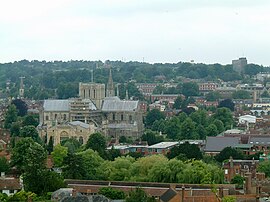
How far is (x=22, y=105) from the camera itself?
391 ft

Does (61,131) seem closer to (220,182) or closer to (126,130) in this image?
(126,130)

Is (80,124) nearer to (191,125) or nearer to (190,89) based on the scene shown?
(191,125)

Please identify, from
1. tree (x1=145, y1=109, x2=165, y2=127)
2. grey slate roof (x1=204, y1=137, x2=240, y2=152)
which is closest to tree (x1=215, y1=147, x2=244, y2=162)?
grey slate roof (x1=204, y1=137, x2=240, y2=152)

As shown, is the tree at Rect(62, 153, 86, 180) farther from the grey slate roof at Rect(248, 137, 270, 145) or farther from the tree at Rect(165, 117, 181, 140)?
the tree at Rect(165, 117, 181, 140)

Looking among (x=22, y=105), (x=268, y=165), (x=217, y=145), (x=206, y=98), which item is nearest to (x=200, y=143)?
(x=217, y=145)

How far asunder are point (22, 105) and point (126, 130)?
30.1 meters

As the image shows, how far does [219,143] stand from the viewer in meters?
73.1

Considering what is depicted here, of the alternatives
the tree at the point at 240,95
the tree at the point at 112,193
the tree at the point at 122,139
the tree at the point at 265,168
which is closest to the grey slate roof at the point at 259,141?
the tree at the point at 122,139

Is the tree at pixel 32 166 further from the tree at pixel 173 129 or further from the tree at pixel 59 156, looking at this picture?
the tree at pixel 173 129

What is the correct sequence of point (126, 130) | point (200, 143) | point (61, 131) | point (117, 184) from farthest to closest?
point (126, 130)
point (61, 131)
point (200, 143)
point (117, 184)

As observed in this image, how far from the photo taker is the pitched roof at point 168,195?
137ft

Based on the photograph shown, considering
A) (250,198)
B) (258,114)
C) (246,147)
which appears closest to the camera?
(250,198)

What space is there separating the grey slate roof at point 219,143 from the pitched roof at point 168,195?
1105 inches

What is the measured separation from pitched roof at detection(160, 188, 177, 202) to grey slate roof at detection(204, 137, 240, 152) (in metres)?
28.1
